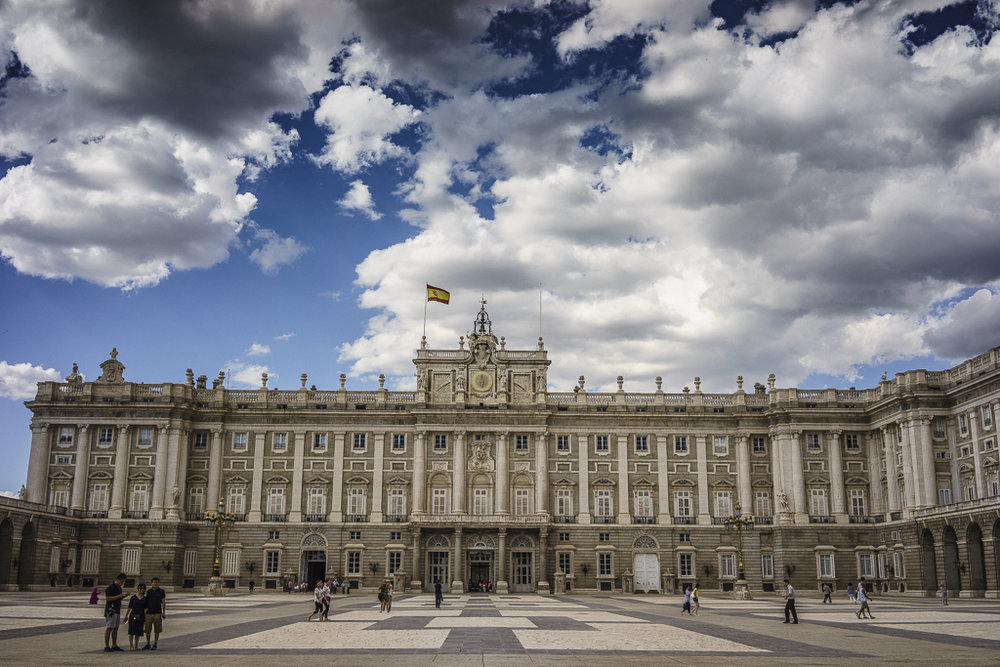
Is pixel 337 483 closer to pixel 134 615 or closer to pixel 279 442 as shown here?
pixel 279 442

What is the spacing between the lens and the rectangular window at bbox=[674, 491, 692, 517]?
79.3 m

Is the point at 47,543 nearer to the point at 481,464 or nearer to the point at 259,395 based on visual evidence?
the point at 259,395

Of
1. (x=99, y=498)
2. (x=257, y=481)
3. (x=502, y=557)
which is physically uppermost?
(x=257, y=481)

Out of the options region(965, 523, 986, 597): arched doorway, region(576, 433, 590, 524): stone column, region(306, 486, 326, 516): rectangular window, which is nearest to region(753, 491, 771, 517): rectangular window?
region(576, 433, 590, 524): stone column

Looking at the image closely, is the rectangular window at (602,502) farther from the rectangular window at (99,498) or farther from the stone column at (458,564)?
the rectangular window at (99,498)

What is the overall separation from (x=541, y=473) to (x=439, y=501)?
9.08m

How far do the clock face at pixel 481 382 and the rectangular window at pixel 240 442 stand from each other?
67.1 feet

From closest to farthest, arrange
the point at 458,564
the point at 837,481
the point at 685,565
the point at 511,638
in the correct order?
the point at 511,638 < the point at 458,564 < the point at 837,481 < the point at 685,565

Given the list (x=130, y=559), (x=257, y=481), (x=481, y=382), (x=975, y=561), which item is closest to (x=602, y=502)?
(x=481, y=382)

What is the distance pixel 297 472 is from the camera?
79.5 m

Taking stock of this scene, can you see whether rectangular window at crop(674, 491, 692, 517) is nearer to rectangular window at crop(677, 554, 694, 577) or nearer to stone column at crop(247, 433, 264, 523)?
rectangular window at crop(677, 554, 694, 577)

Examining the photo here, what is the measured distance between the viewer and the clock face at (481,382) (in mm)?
81500

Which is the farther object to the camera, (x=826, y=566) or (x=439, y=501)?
(x=439, y=501)

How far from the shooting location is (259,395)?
81312 mm
